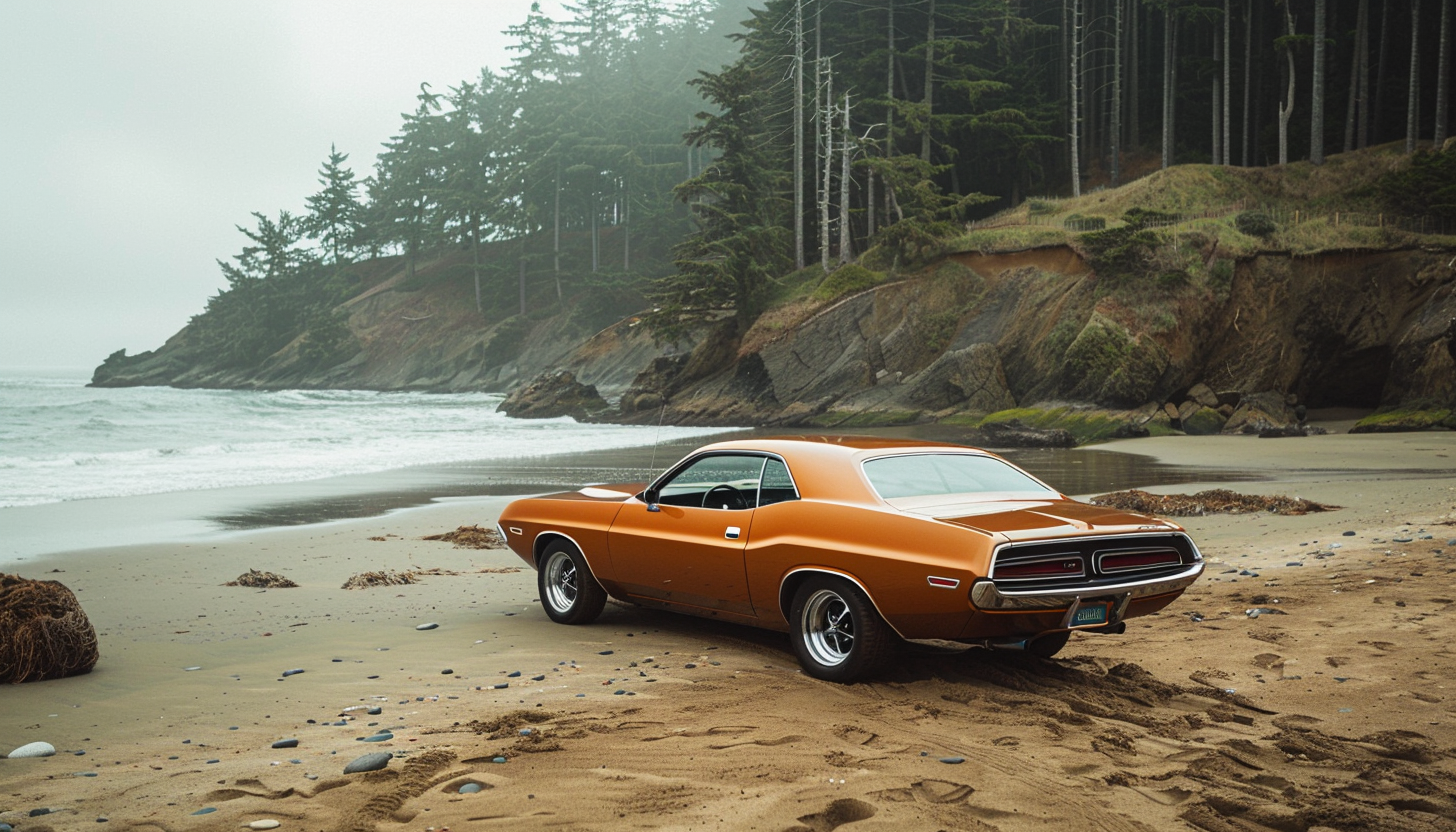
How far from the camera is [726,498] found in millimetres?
6621

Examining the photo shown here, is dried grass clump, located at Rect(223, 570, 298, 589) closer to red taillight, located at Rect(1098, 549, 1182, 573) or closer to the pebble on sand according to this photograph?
the pebble on sand

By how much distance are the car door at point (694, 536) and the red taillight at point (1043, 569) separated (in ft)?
5.56

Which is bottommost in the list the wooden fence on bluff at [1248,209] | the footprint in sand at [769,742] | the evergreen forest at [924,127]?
the footprint in sand at [769,742]

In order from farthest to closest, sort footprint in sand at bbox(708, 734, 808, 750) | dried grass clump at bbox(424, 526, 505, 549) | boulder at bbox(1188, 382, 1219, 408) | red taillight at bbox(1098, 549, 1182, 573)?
boulder at bbox(1188, 382, 1219, 408)
dried grass clump at bbox(424, 526, 505, 549)
red taillight at bbox(1098, 549, 1182, 573)
footprint in sand at bbox(708, 734, 808, 750)

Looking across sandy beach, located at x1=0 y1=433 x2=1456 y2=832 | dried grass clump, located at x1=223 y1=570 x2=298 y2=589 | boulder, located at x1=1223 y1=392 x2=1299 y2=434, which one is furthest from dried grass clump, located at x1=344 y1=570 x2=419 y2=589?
boulder, located at x1=1223 y1=392 x2=1299 y2=434

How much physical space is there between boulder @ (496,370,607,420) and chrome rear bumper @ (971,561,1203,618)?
39.7 meters

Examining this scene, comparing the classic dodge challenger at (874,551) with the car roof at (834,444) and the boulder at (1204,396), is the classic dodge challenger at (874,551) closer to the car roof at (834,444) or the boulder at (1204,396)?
the car roof at (834,444)

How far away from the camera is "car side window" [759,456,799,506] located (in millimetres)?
6234

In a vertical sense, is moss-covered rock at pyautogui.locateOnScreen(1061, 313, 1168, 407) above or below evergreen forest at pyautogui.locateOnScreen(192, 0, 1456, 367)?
below

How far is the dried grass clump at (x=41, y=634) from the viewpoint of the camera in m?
5.78

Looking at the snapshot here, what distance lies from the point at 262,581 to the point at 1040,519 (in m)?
6.99

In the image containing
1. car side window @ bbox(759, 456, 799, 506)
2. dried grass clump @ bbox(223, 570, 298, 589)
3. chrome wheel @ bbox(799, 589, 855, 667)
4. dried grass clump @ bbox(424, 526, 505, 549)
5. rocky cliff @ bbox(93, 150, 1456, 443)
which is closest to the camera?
chrome wheel @ bbox(799, 589, 855, 667)

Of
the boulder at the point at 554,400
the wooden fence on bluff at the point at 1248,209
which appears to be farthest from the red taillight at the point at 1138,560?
the boulder at the point at 554,400

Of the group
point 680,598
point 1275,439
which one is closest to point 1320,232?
point 1275,439
